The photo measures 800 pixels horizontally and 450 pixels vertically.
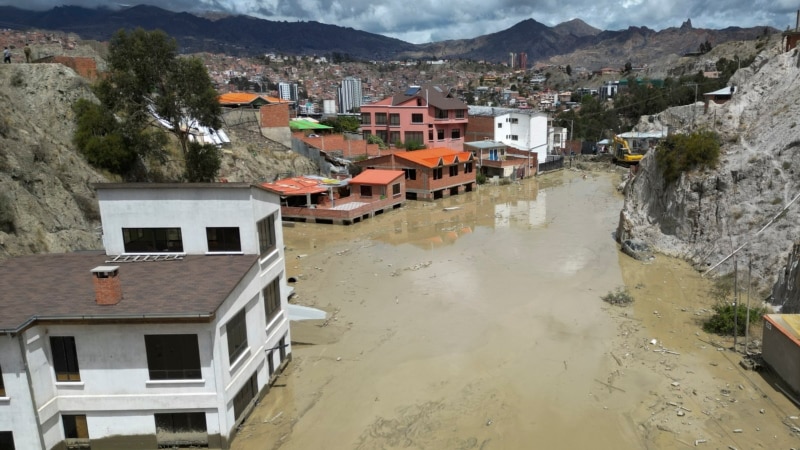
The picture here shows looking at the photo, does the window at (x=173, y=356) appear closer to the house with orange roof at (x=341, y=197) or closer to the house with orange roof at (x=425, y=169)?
the house with orange roof at (x=341, y=197)

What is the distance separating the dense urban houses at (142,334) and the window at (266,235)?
0.31 metres

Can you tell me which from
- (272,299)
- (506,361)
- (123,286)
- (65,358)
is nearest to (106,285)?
(123,286)

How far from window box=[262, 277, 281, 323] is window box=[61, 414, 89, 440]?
512 cm

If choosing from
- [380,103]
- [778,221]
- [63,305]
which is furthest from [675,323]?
[380,103]

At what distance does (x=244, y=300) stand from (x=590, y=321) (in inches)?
542

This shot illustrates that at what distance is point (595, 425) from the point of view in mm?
14281

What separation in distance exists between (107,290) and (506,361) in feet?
39.9

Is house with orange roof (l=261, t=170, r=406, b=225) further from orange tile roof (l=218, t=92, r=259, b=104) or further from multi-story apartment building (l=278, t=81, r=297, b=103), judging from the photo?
multi-story apartment building (l=278, t=81, r=297, b=103)

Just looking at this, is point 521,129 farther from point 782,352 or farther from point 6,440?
point 6,440

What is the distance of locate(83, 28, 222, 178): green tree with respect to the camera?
101 ft

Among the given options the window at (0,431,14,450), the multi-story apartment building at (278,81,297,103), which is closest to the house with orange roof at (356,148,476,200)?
the window at (0,431,14,450)

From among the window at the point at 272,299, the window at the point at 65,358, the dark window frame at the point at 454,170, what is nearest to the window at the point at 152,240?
the window at the point at 272,299

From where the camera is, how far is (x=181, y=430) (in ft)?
42.4

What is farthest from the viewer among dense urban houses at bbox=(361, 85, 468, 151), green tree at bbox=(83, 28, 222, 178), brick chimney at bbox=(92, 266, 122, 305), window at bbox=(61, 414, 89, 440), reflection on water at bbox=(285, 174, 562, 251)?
dense urban houses at bbox=(361, 85, 468, 151)
